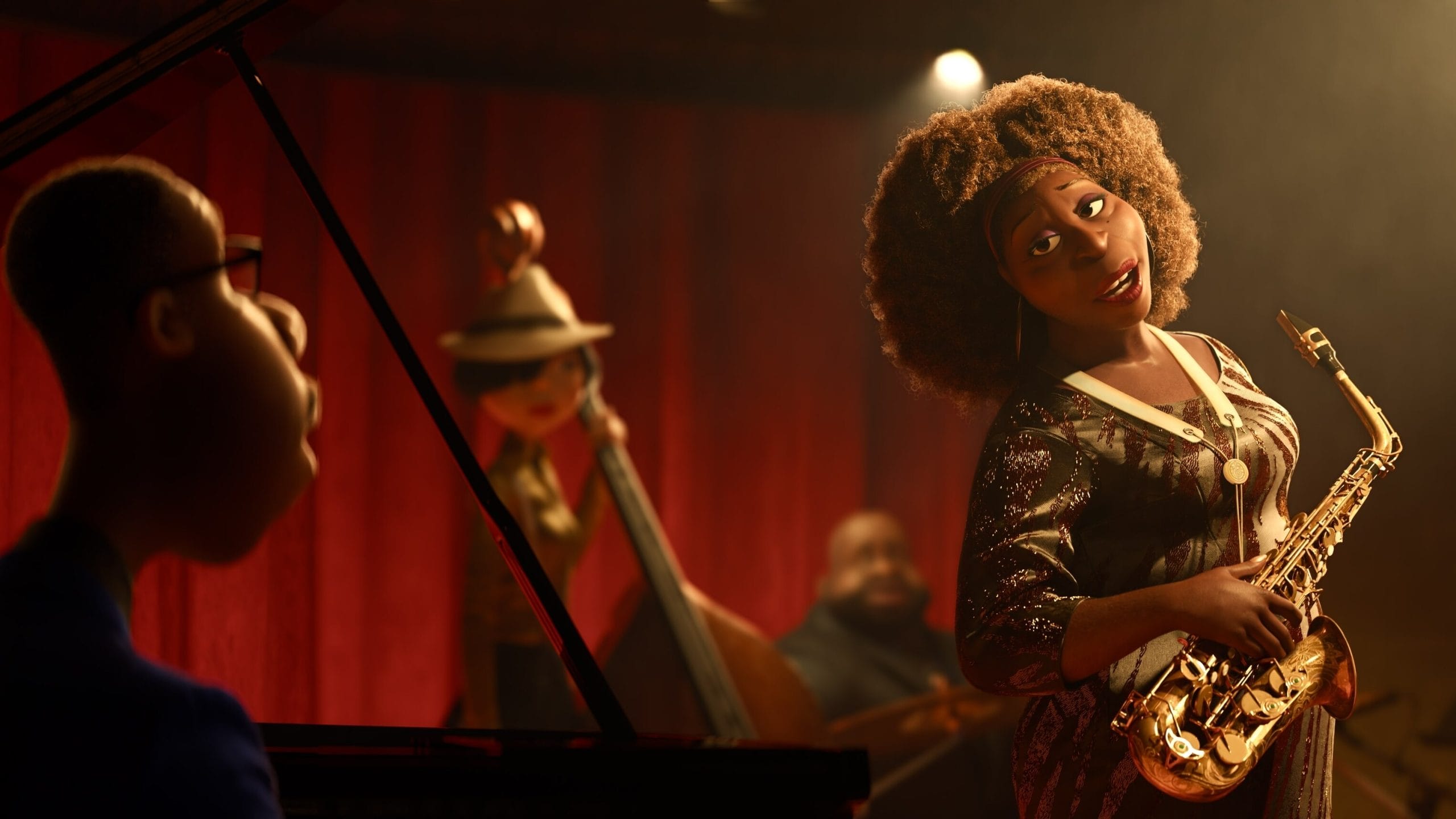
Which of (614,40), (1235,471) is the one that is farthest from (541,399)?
(1235,471)

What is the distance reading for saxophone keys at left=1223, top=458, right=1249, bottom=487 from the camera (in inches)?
62.2

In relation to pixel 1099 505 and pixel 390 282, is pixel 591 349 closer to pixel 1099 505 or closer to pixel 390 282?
pixel 390 282

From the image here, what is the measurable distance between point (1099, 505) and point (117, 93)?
4.40 ft

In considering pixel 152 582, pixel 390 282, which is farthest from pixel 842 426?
pixel 152 582

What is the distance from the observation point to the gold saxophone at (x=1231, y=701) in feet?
4.99

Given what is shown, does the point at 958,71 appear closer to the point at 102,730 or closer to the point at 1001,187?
the point at 1001,187

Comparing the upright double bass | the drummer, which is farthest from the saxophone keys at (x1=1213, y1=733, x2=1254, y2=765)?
the upright double bass

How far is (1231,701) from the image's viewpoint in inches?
60.1

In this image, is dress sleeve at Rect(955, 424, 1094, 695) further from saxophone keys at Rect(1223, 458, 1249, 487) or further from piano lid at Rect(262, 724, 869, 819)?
piano lid at Rect(262, 724, 869, 819)

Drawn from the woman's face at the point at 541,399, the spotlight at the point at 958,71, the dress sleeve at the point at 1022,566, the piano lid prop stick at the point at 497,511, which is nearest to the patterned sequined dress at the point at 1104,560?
the dress sleeve at the point at 1022,566

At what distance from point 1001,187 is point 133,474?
1211 millimetres

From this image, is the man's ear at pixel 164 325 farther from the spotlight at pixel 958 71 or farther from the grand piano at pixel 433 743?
the spotlight at pixel 958 71

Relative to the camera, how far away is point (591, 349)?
3166 millimetres

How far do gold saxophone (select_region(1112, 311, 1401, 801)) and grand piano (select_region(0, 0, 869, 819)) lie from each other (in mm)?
479
